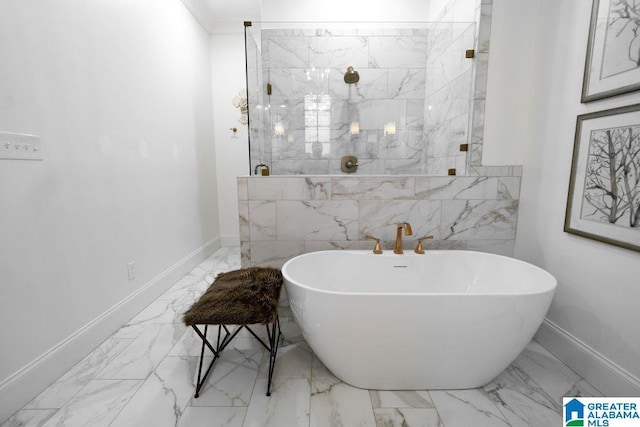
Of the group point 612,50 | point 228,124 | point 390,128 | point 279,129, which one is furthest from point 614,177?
point 228,124

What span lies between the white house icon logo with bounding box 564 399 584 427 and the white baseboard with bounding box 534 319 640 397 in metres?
0.29

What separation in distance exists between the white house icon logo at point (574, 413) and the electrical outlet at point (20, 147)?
2.68m

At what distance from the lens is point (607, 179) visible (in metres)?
1.45

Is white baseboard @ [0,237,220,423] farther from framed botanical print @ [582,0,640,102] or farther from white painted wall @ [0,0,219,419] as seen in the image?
framed botanical print @ [582,0,640,102]

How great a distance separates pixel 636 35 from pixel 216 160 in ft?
12.4

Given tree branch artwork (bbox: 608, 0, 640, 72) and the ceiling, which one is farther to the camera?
the ceiling

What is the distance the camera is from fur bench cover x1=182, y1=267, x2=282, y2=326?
4.65 ft

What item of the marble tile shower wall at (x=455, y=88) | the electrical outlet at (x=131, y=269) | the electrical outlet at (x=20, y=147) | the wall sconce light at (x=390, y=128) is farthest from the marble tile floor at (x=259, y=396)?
the wall sconce light at (x=390, y=128)

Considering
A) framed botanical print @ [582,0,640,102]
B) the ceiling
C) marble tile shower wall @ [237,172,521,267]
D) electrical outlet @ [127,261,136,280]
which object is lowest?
electrical outlet @ [127,261,136,280]

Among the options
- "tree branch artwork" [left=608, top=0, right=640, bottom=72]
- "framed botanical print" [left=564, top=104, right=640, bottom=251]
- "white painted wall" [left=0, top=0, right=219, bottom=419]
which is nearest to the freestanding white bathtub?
"framed botanical print" [left=564, top=104, right=640, bottom=251]

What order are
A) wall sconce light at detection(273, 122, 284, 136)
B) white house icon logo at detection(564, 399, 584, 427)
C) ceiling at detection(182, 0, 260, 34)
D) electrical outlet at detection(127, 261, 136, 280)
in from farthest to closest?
ceiling at detection(182, 0, 260, 34) → wall sconce light at detection(273, 122, 284, 136) → electrical outlet at detection(127, 261, 136, 280) → white house icon logo at detection(564, 399, 584, 427)

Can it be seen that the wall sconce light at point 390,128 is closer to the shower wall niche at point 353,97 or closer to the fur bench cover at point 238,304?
the shower wall niche at point 353,97

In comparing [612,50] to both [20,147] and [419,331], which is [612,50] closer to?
[419,331]

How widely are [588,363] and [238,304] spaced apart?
6.07 ft
